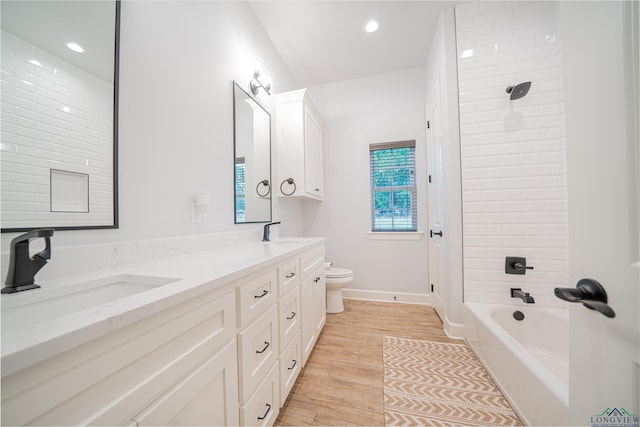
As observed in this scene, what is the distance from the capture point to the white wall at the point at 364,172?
9.13 ft

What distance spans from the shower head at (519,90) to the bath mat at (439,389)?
203cm

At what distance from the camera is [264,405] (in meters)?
1.01

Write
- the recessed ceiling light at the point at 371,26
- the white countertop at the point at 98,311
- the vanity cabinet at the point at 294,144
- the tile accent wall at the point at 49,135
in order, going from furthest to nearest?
the vanity cabinet at the point at 294,144 → the recessed ceiling light at the point at 371,26 → the tile accent wall at the point at 49,135 → the white countertop at the point at 98,311

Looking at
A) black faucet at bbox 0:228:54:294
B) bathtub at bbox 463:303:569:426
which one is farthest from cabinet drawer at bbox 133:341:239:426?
bathtub at bbox 463:303:569:426

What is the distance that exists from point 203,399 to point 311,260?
1135 millimetres

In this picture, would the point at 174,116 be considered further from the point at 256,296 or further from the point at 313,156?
the point at 313,156

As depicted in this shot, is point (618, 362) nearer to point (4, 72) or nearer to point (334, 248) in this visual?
point (4, 72)

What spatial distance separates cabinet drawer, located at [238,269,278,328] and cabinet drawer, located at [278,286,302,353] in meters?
0.14

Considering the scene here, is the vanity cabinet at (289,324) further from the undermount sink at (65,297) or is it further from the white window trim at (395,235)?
the white window trim at (395,235)

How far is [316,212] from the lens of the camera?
3098mm

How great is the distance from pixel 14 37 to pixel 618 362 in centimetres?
173

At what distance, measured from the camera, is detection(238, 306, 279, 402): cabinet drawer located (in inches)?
33.2

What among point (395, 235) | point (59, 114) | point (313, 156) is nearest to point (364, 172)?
point (313, 156)

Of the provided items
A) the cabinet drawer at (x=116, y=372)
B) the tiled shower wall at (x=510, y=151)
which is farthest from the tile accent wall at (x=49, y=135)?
the tiled shower wall at (x=510, y=151)
